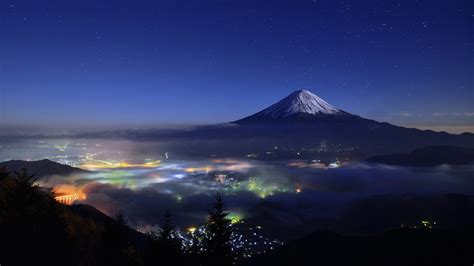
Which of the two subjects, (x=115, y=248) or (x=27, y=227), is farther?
(x=115, y=248)

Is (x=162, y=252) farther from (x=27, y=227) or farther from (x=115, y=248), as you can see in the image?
(x=27, y=227)

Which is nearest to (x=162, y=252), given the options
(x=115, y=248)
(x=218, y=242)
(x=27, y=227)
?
(x=218, y=242)

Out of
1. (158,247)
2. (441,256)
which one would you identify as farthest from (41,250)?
(441,256)

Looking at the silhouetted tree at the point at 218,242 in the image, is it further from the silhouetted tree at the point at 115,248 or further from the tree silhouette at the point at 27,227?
the tree silhouette at the point at 27,227

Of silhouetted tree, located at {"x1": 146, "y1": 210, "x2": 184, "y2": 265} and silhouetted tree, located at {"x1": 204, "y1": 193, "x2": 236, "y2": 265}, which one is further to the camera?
silhouetted tree, located at {"x1": 146, "y1": 210, "x2": 184, "y2": 265}

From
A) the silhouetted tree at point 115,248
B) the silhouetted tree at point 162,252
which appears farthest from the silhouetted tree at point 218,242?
the silhouetted tree at point 115,248

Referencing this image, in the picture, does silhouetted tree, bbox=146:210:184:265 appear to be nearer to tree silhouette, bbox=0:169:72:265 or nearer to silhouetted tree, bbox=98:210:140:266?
silhouetted tree, bbox=98:210:140:266

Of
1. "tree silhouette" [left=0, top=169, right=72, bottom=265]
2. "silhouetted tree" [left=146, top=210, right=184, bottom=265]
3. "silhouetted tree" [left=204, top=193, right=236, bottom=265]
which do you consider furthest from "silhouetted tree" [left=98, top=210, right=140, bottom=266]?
"tree silhouette" [left=0, top=169, right=72, bottom=265]

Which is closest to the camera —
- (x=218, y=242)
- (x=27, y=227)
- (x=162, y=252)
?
(x=27, y=227)

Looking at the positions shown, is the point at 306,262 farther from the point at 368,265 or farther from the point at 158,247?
the point at 158,247
